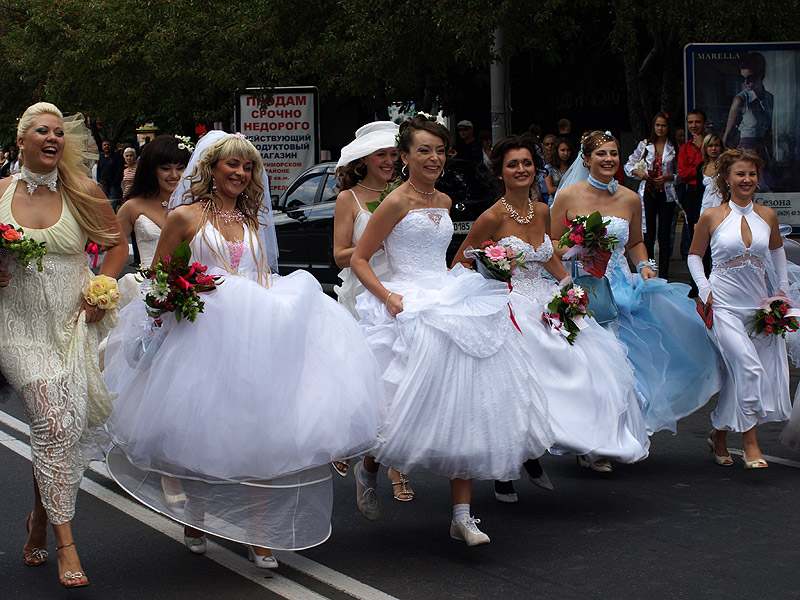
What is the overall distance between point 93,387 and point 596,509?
2917 mm

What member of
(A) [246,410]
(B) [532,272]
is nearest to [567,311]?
(B) [532,272]

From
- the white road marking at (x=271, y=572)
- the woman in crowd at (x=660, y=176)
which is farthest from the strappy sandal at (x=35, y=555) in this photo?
the woman in crowd at (x=660, y=176)

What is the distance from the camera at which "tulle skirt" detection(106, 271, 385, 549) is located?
511cm

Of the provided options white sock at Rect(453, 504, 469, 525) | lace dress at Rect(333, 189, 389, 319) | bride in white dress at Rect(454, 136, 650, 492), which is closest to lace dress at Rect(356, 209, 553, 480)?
white sock at Rect(453, 504, 469, 525)

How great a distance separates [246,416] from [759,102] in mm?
11460

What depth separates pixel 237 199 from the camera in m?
5.96

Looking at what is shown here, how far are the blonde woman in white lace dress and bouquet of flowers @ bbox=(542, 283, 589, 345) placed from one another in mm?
2416

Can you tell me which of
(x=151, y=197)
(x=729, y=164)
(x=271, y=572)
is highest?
(x=729, y=164)

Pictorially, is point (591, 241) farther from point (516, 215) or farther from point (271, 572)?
point (271, 572)

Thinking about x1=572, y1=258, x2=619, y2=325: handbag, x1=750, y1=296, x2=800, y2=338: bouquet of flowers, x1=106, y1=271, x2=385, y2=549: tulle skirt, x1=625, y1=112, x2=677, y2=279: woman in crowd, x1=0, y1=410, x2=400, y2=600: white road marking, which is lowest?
x1=0, y1=410, x2=400, y2=600: white road marking

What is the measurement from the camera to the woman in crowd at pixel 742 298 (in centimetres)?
733

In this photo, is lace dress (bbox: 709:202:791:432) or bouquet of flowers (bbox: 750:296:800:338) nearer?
lace dress (bbox: 709:202:791:432)

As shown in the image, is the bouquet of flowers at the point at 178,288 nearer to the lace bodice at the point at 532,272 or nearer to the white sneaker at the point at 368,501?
the white sneaker at the point at 368,501

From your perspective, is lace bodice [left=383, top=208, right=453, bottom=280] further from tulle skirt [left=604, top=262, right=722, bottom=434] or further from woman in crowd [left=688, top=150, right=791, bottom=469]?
woman in crowd [left=688, top=150, right=791, bottom=469]
